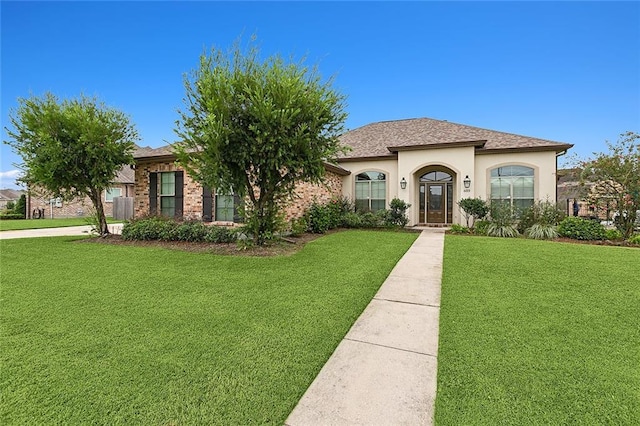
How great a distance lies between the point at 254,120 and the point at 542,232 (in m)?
10.6

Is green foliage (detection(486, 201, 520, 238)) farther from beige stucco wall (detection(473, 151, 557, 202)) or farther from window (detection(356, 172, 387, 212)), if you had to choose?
window (detection(356, 172, 387, 212))

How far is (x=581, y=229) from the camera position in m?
10.3

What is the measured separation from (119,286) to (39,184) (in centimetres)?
800

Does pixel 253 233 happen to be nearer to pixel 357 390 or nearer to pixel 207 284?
pixel 207 284

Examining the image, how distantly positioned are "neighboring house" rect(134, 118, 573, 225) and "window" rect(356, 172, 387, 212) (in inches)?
2.1

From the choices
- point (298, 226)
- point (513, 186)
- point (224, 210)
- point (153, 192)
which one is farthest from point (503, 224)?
point (153, 192)

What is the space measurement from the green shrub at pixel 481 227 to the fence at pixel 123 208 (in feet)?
74.5

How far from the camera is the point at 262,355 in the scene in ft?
9.23

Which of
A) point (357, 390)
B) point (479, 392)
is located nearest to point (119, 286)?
point (357, 390)

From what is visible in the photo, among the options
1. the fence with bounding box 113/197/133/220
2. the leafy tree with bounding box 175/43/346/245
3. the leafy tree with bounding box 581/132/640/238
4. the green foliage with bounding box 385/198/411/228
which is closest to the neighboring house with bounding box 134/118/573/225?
the green foliage with bounding box 385/198/411/228

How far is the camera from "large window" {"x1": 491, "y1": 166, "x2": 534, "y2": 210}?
13.2 metres

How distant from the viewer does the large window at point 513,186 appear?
13156 millimetres

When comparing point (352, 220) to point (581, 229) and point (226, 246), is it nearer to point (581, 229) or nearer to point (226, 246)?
point (226, 246)

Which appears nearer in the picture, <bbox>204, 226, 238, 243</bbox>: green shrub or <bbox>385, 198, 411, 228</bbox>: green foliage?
<bbox>204, 226, 238, 243</bbox>: green shrub
